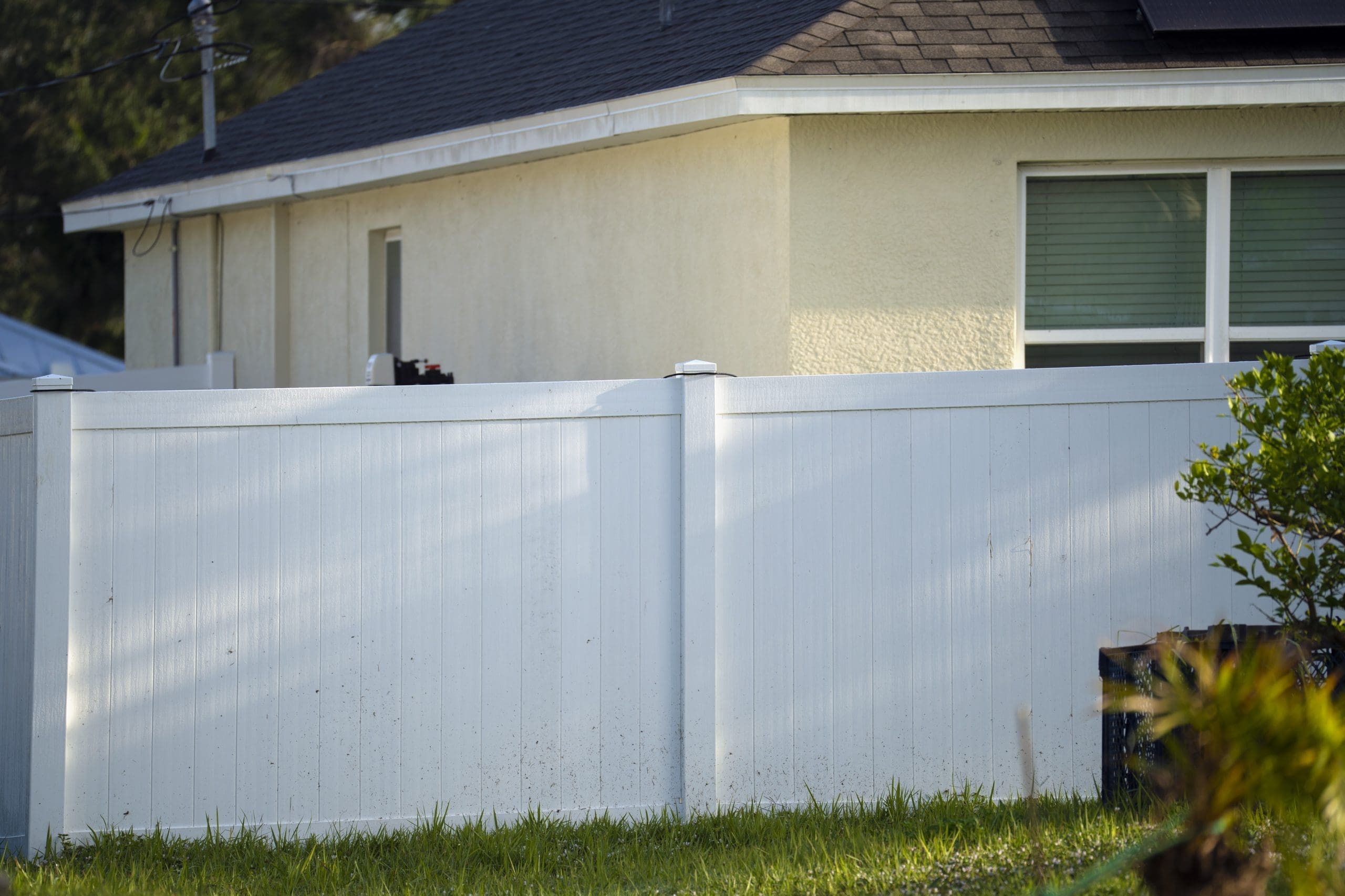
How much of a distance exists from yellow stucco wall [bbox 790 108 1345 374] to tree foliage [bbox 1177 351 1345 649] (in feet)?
9.22

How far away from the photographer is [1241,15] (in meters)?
6.90

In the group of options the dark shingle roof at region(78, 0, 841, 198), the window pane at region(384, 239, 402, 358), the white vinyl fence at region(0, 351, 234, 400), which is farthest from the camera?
the window pane at region(384, 239, 402, 358)

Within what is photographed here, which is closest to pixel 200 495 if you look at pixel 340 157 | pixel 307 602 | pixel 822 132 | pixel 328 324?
pixel 307 602

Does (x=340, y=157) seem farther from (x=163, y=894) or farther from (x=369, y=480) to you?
(x=163, y=894)

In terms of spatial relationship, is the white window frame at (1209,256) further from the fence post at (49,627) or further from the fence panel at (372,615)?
the fence post at (49,627)

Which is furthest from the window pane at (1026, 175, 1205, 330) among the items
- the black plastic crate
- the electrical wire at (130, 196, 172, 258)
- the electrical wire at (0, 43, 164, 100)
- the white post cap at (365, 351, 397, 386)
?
the electrical wire at (0, 43, 164, 100)

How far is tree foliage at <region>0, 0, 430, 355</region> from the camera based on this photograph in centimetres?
2572

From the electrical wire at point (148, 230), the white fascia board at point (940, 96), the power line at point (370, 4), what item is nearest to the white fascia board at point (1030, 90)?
the white fascia board at point (940, 96)

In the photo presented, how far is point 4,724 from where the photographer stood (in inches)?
212

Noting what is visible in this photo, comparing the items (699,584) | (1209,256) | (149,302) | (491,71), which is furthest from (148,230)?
(1209,256)

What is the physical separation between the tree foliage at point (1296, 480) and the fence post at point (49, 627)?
158 inches

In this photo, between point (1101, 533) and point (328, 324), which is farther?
point (328, 324)

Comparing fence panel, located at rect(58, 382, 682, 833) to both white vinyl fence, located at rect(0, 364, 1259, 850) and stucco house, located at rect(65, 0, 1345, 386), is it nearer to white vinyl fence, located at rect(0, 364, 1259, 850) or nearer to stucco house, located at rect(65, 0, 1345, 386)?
white vinyl fence, located at rect(0, 364, 1259, 850)

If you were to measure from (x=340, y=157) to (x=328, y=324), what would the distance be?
5.70 feet
